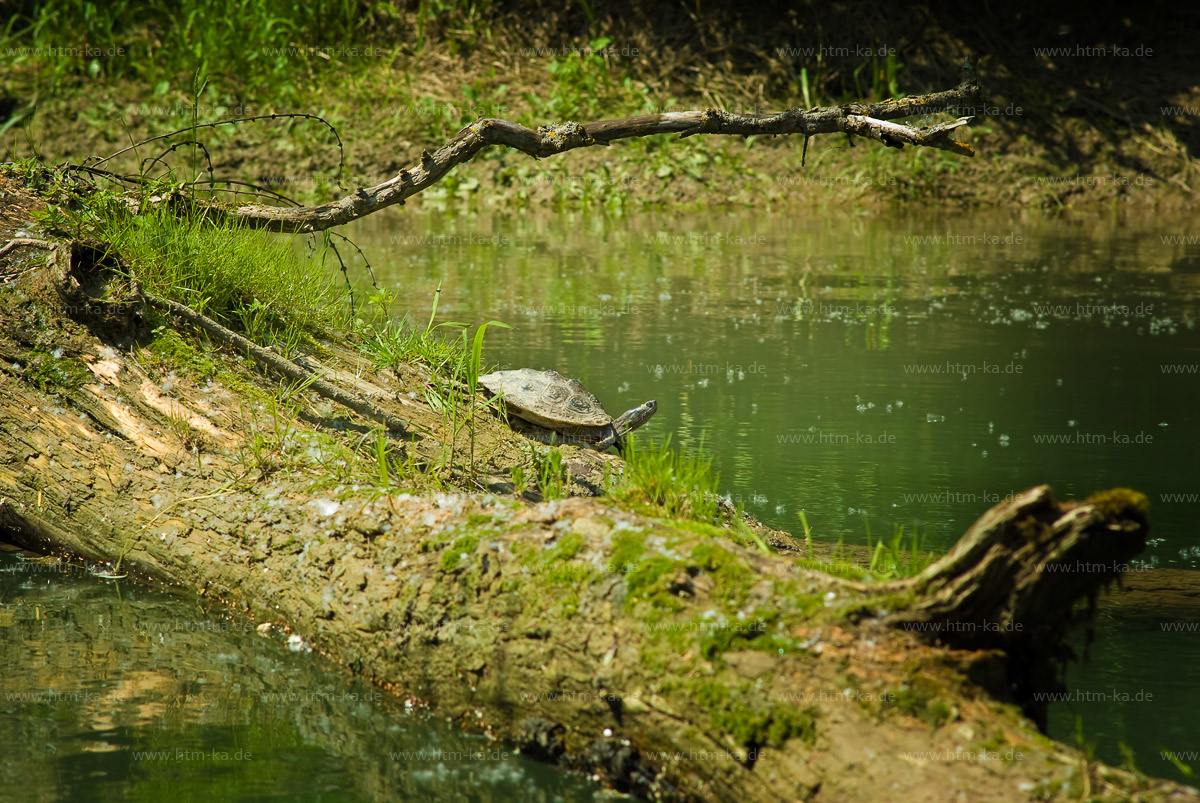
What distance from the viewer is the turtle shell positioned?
17.3ft

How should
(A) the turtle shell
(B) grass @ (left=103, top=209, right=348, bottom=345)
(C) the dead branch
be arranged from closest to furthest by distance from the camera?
(C) the dead branch < (B) grass @ (left=103, top=209, right=348, bottom=345) < (A) the turtle shell

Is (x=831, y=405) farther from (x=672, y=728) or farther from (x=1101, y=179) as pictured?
(x=1101, y=179)

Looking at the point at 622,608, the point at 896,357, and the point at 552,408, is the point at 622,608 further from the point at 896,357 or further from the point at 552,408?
the point at 896,357

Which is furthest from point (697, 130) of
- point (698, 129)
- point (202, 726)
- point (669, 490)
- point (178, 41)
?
point (178, 41)

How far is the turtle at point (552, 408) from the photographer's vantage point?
5.27 meters

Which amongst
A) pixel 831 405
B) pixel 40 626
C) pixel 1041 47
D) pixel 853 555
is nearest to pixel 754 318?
pixel 831 405

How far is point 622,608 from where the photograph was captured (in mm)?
2949

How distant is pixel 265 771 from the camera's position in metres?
2.97

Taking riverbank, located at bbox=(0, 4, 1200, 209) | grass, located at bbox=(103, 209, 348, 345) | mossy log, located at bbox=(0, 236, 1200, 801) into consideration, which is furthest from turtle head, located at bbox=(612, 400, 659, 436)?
→ riverbank, located at bbox=(0, 4, 1200, 209)

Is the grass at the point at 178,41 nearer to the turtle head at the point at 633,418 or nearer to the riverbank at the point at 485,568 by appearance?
the riverbank at the point at 485,568

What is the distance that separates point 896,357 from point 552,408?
12.3 ft

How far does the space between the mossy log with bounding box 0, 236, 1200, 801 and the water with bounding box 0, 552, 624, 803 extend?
0.37 ft

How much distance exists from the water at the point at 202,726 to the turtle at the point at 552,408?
6.14 ft

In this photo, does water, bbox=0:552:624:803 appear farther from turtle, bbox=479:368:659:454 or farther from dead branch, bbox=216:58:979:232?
dead branch, bbox=216:58:979:232
